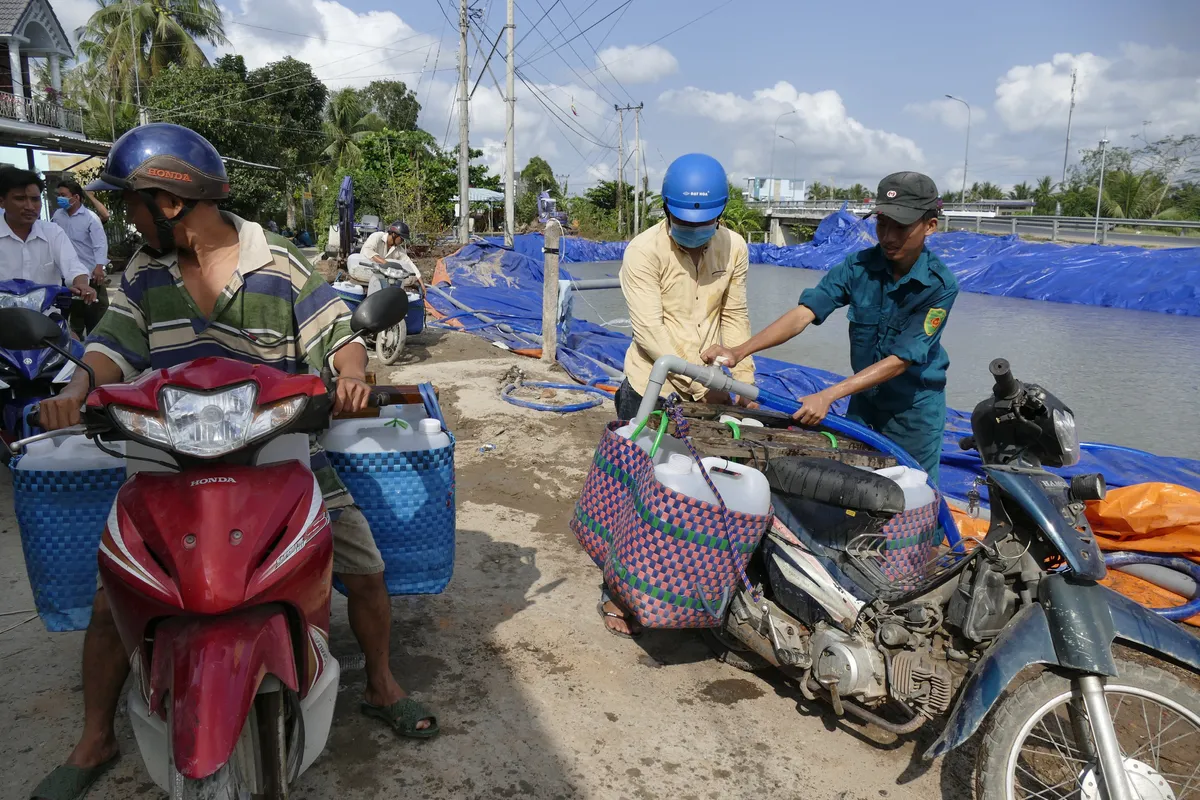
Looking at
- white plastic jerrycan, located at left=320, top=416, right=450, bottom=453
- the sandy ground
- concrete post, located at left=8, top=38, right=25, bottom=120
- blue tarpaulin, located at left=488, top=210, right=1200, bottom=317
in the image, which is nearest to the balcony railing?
concrete post, located at left=8, top=38, right=25, bottom=120

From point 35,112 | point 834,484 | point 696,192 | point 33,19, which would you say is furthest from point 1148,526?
point 33,19

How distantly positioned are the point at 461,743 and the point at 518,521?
202 centimetres

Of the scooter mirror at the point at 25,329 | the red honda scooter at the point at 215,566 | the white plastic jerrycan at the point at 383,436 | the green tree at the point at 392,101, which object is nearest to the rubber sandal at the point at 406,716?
the red honda scooter at the point at 215,566

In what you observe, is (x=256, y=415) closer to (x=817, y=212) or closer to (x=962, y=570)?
(x=962, y=570)

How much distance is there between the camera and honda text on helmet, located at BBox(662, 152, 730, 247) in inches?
128

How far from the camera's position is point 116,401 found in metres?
1.68

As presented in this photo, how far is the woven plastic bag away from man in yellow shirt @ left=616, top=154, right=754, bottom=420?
33.0 inches

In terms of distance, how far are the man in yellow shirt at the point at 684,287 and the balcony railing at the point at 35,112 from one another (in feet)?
84.2

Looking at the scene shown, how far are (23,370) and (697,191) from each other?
402 centimetres

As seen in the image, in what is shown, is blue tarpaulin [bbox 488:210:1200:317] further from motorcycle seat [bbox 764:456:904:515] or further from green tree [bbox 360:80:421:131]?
green tree [bbox 360:80:421:131]

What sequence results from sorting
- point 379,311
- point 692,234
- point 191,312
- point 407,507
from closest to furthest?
point 379,311 < point 191,312 < point 407,507 < point 692,234

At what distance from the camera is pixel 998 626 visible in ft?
7.38

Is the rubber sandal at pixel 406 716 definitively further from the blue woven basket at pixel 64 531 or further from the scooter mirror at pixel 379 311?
the scooter mirror at pixel 379 311

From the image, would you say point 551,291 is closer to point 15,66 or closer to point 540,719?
point 540,719
